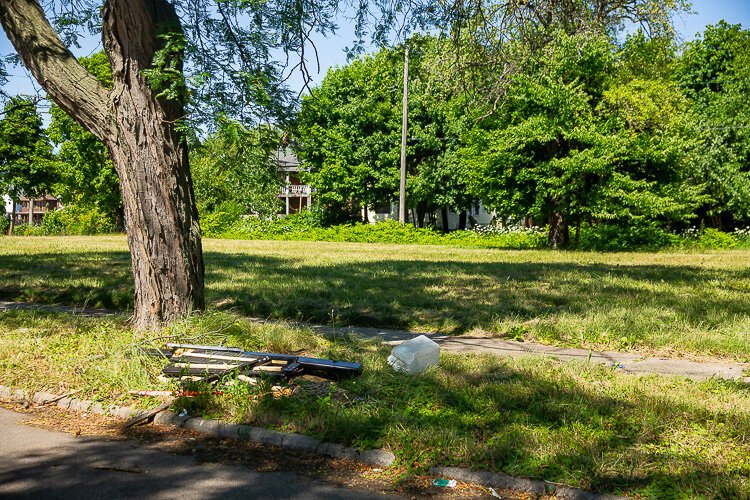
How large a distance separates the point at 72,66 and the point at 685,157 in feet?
84.4

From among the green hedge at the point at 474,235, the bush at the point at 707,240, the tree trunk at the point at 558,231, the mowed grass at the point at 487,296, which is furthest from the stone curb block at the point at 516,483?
the bush at the point at 707,240

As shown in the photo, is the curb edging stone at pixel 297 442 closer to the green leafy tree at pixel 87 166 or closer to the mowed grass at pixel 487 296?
the mowed grass at pixel 487 296

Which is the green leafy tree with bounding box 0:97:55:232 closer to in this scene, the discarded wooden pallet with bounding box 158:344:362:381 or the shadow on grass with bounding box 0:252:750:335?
the shadow on grass with bounding box 0:252:750:335

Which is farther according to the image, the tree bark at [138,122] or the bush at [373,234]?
the bush at [373,234]

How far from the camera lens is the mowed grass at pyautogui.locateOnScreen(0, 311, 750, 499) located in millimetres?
3883

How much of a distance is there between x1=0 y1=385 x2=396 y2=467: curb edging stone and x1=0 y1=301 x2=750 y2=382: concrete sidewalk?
306 cm

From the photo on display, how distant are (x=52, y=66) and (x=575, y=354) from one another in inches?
260

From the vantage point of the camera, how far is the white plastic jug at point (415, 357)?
6090 mm

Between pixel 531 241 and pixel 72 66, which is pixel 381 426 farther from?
pixel 531 241

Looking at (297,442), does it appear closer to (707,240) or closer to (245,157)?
(245,157)

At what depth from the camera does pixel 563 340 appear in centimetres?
812

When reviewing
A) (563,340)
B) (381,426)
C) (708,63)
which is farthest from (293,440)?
(708,63)

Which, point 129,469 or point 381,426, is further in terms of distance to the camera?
point 381,426

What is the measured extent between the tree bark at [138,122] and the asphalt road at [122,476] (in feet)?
9.02
